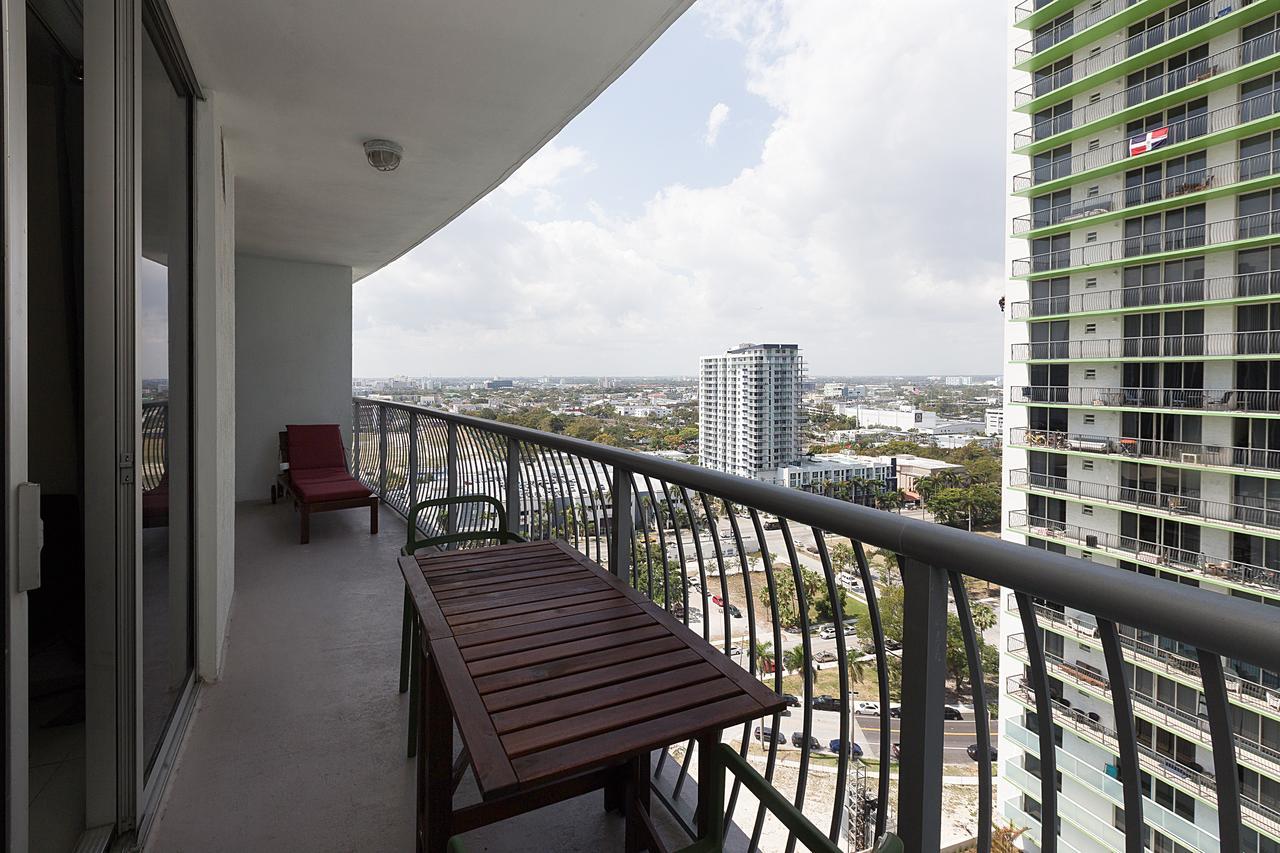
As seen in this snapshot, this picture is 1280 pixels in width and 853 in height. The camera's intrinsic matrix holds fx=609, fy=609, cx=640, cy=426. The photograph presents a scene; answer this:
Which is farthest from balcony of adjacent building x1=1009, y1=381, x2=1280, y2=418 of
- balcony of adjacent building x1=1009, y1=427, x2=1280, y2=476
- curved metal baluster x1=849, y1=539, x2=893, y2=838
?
curved metal baluster x1=849, y1=539, x2=893, y2=838

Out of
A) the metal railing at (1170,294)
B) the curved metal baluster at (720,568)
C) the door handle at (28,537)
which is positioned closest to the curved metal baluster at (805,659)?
the curved metal baluster at (720,568)

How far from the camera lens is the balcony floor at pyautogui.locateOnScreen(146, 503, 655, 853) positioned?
6.19ft

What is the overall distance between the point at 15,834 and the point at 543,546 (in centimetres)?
145

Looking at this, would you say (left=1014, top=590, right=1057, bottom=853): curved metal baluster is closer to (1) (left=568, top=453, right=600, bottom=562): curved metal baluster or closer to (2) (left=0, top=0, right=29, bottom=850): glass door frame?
(2) (left=0, top=0, right=29, bottom=850): glass door frame

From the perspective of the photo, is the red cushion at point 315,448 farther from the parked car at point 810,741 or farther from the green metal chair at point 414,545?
the parked car at point 810,741

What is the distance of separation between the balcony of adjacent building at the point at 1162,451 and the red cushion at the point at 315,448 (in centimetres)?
645

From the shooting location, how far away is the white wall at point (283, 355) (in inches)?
284

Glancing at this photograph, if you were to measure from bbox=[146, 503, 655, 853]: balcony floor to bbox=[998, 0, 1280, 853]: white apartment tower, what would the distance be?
7.49 ft

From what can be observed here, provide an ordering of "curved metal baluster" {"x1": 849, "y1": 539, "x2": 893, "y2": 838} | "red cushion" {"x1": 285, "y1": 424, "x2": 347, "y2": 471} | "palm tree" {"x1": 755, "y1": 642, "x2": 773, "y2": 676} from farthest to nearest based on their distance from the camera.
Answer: "red cushion" {"x1": 285, "y1": 424, "x2": 347, "y2": 471}, "palm tree" {"x1": 755, "y1": 642, "x2": 773, "y2": 676}, "curved metal baluster" {"x1": 849, "y1": 539, "x2": 893, "y2": 838}

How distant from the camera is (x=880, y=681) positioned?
1.32 meters

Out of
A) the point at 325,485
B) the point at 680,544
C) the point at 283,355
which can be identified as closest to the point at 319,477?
the point at 325,485

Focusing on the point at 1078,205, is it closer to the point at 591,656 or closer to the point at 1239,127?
the point at 1239,127

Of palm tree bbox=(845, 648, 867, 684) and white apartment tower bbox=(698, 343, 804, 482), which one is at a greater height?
white apartment tower bbox=(698, 343, 804, 482)

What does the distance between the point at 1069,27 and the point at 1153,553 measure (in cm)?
363
